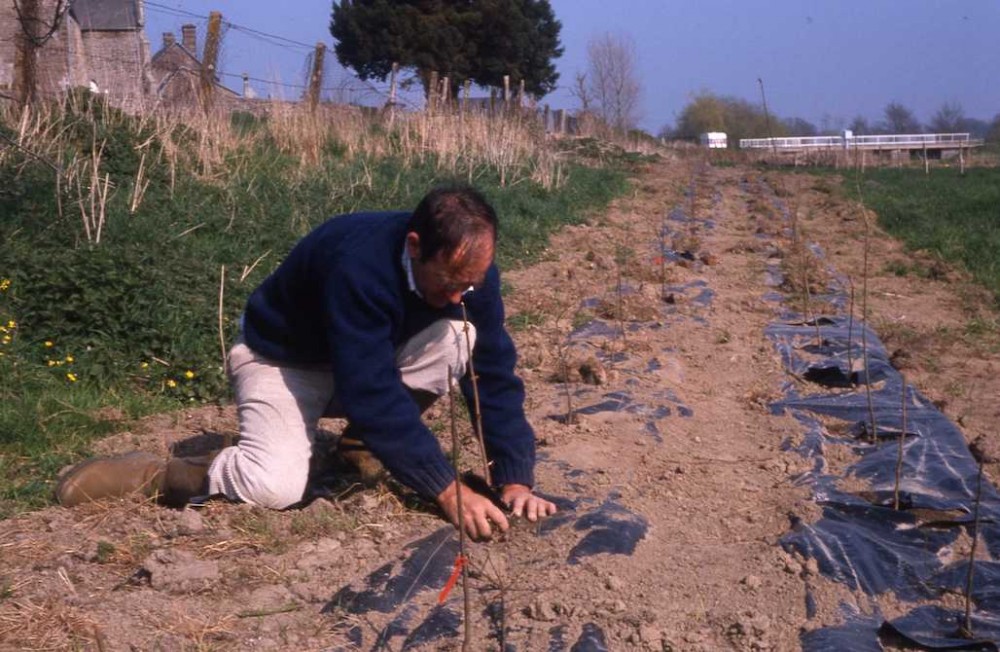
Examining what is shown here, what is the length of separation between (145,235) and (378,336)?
3947 millimetres

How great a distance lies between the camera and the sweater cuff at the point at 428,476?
3.11 m

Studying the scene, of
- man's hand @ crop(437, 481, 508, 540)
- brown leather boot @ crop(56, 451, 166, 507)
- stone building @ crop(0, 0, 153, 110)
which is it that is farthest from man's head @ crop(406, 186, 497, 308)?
stone building @ crop(0, 0, 153, 110)

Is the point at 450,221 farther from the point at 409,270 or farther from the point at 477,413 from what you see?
the point at 477,413

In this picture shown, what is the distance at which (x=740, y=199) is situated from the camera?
1673 cm

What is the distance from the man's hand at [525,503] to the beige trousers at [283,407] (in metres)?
0.41

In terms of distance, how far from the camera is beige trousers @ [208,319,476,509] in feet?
11.0

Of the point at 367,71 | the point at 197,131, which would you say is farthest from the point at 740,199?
the point at 367,71

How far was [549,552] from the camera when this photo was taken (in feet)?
10.4

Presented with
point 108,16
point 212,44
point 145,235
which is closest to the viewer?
point 145,235

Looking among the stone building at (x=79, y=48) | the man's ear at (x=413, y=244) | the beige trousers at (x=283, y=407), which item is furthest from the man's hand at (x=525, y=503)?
the stone building at (x=79, y=48)

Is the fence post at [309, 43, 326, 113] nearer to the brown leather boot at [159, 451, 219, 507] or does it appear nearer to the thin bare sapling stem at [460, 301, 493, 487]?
the brown leather boot at [159, 451, 219, 507]

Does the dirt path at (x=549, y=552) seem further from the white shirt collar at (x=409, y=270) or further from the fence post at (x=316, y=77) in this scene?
the fence post at (x=316, y=77)

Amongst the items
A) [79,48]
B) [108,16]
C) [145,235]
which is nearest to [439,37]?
[108,16]

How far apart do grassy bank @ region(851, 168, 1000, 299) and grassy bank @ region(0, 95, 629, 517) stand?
11.6 ft
